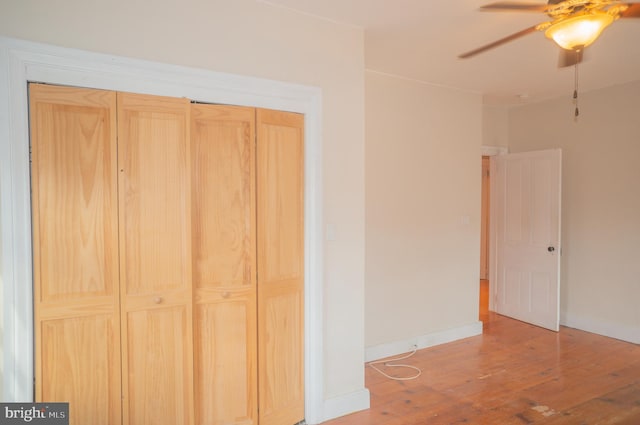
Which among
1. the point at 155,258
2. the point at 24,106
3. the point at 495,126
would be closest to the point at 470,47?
the point at 495,126

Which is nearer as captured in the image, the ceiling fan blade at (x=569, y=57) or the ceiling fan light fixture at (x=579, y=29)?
the ceiling fan light fixture at (x=579, y=29)

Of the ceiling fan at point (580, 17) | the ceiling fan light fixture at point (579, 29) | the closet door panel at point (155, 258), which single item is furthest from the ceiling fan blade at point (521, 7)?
the closet door panel at point (155, 258)

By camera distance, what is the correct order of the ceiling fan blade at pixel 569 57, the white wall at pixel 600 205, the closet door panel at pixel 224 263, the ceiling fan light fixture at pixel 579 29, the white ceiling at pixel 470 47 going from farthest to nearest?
the white wall at pixel 600 205
the white ceiling at pixel 470 47
the ceiling fan blade at pixel 569 57
the closet door panel at pixel 224 263
the ceiling fan light fixture at pixel 579 29

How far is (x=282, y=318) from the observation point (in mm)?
2475

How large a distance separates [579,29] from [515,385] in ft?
8.59

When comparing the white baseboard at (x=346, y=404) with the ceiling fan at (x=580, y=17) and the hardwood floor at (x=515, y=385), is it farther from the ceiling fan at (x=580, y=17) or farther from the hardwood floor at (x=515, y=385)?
the ceiling fan at (x=580, y=17)

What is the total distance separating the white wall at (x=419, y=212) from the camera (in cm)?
375

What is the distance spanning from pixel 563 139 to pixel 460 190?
1.57 m

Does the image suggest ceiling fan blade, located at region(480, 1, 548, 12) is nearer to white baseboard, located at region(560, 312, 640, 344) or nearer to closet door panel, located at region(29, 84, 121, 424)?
closet door panel, located at region(29, 84, 121, 424)

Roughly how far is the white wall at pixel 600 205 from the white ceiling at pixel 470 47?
0.99 feet

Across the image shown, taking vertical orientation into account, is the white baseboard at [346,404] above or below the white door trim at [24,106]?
below

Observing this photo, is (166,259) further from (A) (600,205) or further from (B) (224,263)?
(A) (600,205)

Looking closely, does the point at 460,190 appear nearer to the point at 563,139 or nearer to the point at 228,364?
the point at 563,139

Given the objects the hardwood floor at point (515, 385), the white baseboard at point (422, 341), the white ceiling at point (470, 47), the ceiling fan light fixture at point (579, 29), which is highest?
the white ceiling at point (470, 47)
